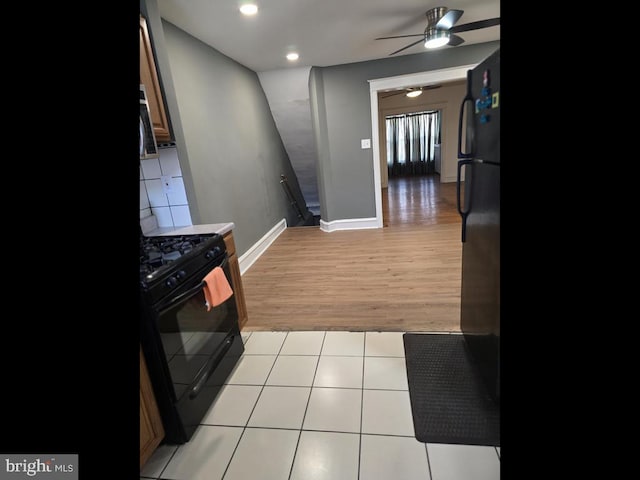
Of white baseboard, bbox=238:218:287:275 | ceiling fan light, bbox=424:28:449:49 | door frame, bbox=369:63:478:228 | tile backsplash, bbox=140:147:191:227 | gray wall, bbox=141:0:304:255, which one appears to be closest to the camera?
tile backsplash, bbox=140:147:191:227

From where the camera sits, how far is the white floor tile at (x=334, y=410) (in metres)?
1.51

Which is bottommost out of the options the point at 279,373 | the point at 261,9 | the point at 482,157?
the point at 279,373

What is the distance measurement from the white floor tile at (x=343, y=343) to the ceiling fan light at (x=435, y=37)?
287 cm

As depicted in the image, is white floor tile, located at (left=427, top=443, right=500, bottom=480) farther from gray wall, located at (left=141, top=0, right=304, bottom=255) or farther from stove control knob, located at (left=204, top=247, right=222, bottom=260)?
gray wall, located at (left=141, top=0, right=304, bottom=255)

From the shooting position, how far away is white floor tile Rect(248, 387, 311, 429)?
1562 mm

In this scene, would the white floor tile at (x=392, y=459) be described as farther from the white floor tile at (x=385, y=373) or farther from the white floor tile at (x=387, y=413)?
the white floor tile at (x=385, y=373)

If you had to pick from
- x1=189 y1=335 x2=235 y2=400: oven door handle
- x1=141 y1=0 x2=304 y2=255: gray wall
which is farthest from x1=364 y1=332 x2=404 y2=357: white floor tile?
x1=141 y1=0 x2=304 y2=255: gray wall

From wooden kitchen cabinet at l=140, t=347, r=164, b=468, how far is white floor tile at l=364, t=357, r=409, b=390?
3.53ft
